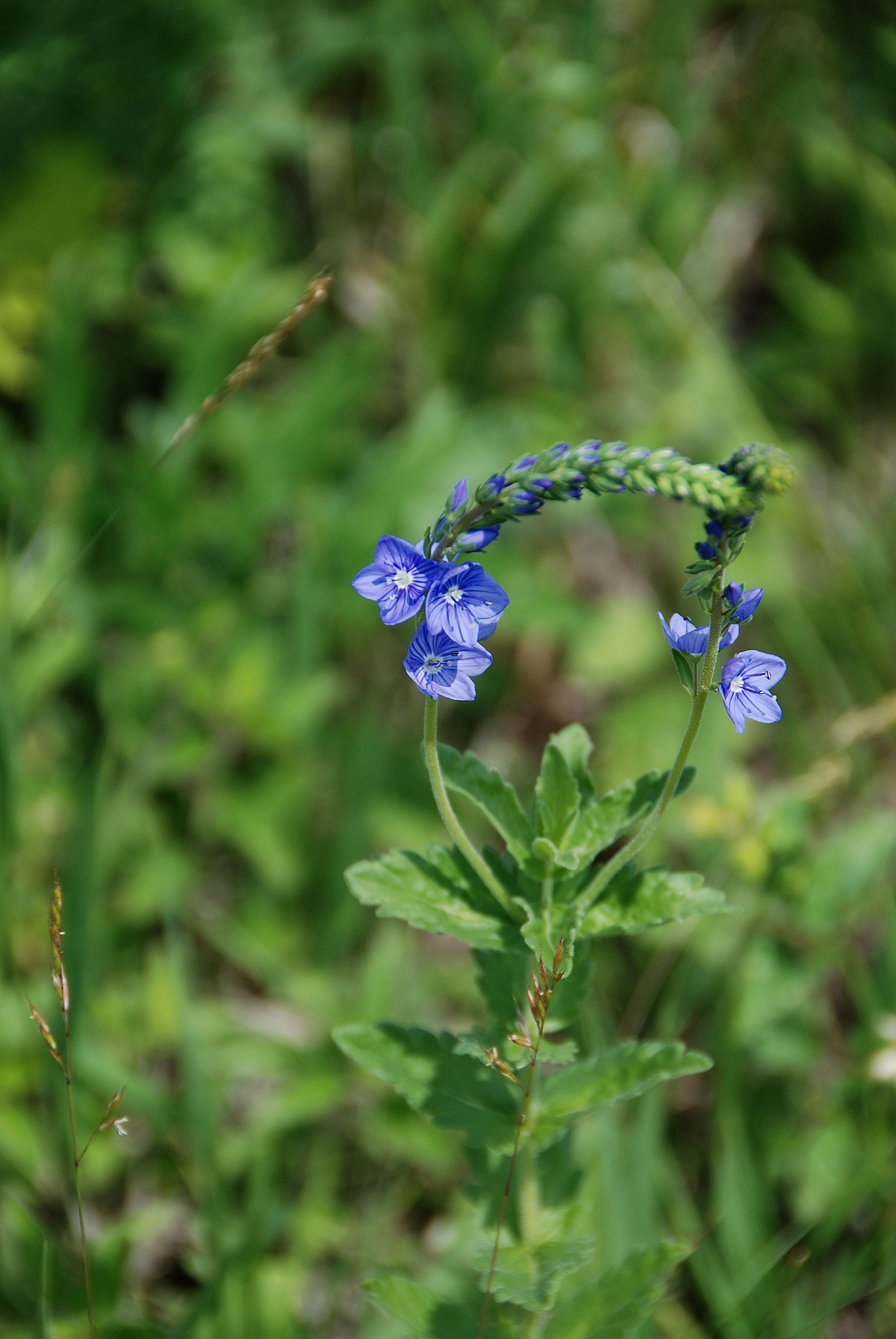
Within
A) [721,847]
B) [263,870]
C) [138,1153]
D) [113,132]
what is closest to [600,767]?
[721,847]

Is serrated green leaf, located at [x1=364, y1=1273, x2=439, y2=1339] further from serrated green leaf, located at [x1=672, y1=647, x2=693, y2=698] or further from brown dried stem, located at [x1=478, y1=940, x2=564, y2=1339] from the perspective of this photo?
serrated green leaf, located at [x1=672, y1=647, x2=693, y2=698]

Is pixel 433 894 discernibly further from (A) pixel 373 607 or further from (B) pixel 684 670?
(A) pixel 373 607

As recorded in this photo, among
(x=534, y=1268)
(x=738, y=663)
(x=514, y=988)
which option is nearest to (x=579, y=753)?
(x=738, y=663)

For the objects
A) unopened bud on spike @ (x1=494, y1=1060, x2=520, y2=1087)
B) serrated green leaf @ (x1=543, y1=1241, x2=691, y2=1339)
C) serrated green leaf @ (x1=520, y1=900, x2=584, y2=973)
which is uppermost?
serrated green leaf @ (x1=520, y1=900, x2=584, y2=973)

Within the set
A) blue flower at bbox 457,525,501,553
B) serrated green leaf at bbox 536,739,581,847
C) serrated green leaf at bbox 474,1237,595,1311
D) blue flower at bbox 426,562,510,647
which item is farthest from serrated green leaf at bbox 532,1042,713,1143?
blue flower at bbox 457,525,501,553

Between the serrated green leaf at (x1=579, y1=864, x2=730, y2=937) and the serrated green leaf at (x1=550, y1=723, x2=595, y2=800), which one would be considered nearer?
the serrated green leaf at (x1=579, y1=864, x2=730, y2=937)
